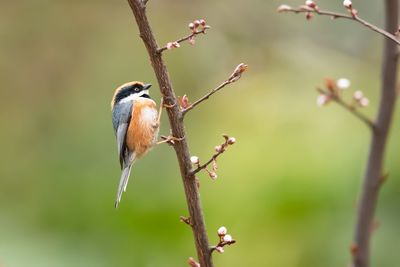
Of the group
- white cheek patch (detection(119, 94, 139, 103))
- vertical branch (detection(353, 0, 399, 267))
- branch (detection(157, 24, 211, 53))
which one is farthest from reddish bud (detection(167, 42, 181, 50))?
white cheek patch (detection(119, 94, 139, 103))

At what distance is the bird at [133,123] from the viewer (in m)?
3.28

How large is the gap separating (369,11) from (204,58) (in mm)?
1805

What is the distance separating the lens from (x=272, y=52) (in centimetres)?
682

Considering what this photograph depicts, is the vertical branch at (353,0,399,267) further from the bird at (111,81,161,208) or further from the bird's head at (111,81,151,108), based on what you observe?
the bird's head at (111,81,151,108)

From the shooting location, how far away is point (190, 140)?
5.48 meters

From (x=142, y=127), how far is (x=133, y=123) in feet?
0.27

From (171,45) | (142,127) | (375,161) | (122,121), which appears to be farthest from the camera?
(122,121)

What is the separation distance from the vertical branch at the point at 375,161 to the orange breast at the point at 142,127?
0.93 m

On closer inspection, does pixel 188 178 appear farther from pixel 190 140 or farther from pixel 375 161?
pixel 190 140

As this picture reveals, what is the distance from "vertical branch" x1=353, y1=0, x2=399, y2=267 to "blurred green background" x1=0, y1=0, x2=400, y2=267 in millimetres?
1309

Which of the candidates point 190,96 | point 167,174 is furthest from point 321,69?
point 167,174

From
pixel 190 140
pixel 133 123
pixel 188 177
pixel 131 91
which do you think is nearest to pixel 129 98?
pixel 131 91

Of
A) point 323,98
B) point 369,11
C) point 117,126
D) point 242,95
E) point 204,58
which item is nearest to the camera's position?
point 323,98

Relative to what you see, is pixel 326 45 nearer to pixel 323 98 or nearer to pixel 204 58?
pixel 204 58
